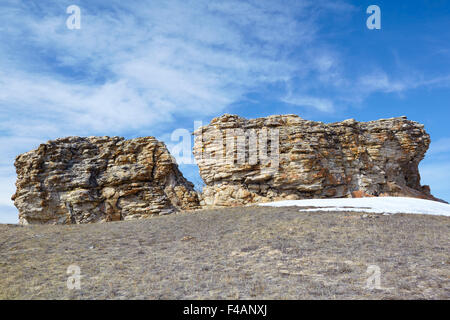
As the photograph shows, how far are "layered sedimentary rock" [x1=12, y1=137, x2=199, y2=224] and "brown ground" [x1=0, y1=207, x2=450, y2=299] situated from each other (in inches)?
471

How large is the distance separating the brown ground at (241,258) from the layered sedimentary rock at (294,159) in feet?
28.6

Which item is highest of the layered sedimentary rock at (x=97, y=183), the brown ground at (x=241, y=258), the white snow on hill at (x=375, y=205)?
the layered sedimentary rock at (x=97, y=183)

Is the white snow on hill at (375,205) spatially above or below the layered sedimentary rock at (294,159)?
below

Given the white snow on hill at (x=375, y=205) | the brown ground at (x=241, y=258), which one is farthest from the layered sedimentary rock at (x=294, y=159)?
the brown ground at (x=241, y=258)

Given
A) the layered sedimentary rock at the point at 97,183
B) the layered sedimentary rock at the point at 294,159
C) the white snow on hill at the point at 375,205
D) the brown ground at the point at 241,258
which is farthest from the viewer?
the layered sedimentary rock at the point at 97,183

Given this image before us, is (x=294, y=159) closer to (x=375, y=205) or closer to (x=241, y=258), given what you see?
(x=375, y=205)

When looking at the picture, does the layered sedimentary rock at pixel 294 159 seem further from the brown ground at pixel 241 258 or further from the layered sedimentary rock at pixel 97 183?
the brown ground at pixel 241 258

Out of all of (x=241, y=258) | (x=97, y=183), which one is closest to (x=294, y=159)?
(x=241, y=258)

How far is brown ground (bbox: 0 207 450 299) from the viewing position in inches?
296

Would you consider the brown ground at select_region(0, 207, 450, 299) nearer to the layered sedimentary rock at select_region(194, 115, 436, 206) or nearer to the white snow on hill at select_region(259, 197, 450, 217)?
the white snow on hill at select_region(259, 197, 450, 217)

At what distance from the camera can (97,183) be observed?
29203 millimetres

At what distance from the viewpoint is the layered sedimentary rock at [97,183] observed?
91.6 ft

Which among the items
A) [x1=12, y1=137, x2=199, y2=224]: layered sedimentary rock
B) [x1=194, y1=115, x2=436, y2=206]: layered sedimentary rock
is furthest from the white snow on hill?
[x1=12, y1=137, x2=199, y2=224]: layered sedimentary rock
